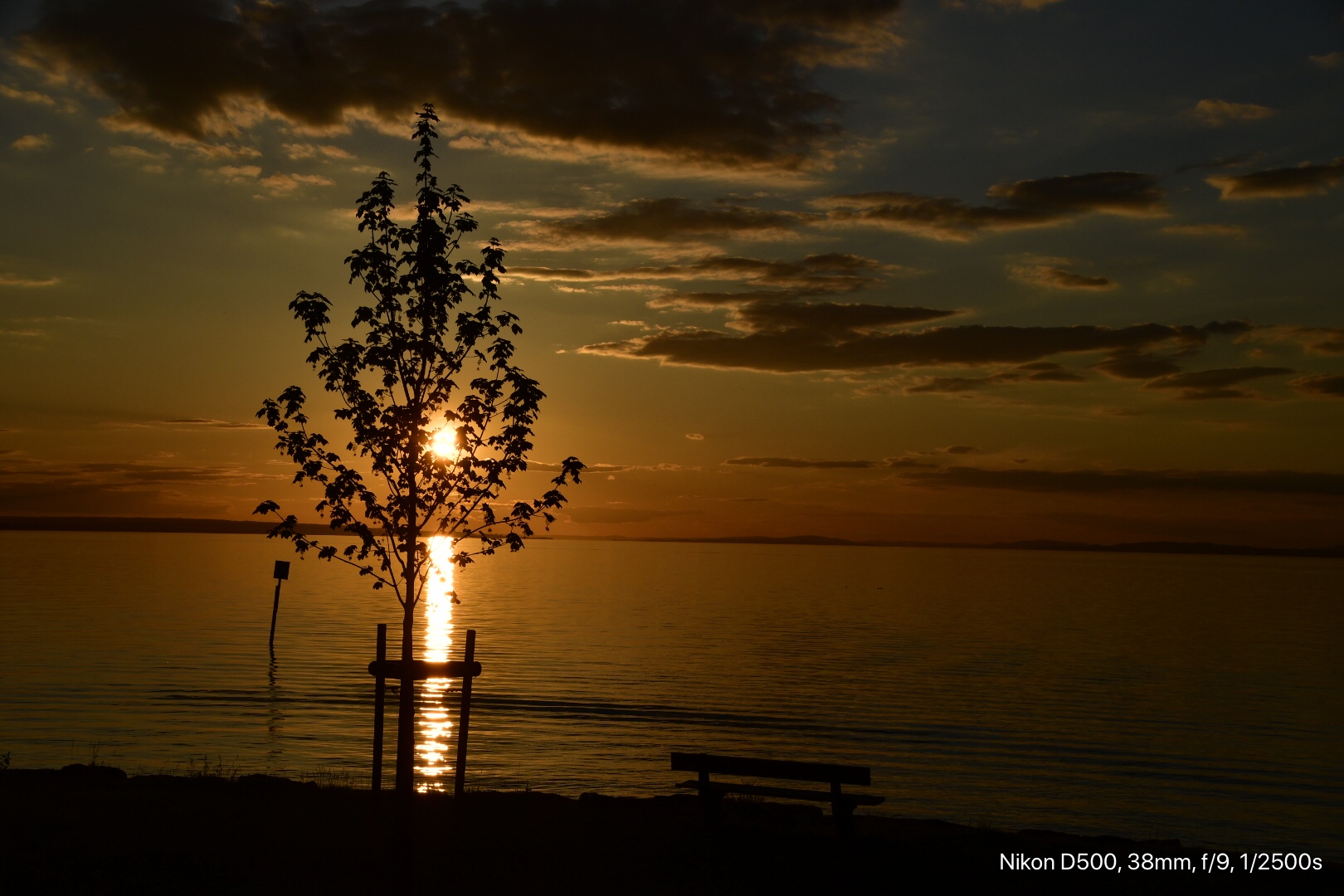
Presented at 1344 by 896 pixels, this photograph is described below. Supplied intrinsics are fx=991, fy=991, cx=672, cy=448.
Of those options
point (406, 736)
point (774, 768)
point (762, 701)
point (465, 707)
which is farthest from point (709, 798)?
point (762, 701)

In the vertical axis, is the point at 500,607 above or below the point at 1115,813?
above

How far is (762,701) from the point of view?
3503 centimetres

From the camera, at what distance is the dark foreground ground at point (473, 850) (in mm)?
10500

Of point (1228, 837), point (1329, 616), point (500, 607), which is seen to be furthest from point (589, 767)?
point (1329, 616)

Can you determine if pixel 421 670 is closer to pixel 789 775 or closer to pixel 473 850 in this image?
pixel 473 850

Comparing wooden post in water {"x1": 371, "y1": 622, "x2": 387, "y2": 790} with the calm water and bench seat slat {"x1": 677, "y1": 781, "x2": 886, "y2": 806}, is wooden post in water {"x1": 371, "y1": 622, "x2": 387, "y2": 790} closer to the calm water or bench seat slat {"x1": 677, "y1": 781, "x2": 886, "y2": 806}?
bench seat slat {"x1": 677, "y1": 781, "x2": 886, "y2": 806}

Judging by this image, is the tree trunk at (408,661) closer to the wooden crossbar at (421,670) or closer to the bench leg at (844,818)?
the wooden crossbar at (421,670)

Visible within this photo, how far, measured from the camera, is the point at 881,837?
43.4 ft

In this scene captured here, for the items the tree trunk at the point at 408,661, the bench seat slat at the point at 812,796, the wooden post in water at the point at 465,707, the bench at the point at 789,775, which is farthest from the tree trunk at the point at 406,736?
the bench seat slat at the point at 812,796

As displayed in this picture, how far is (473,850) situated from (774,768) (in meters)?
3.95

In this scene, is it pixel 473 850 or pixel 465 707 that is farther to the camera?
pixel 465 707

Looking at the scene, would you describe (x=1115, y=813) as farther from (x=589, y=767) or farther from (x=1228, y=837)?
(x=589, y=767)

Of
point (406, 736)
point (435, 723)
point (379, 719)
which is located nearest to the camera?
point (406, 736)

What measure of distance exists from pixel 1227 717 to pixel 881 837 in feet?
89.1
